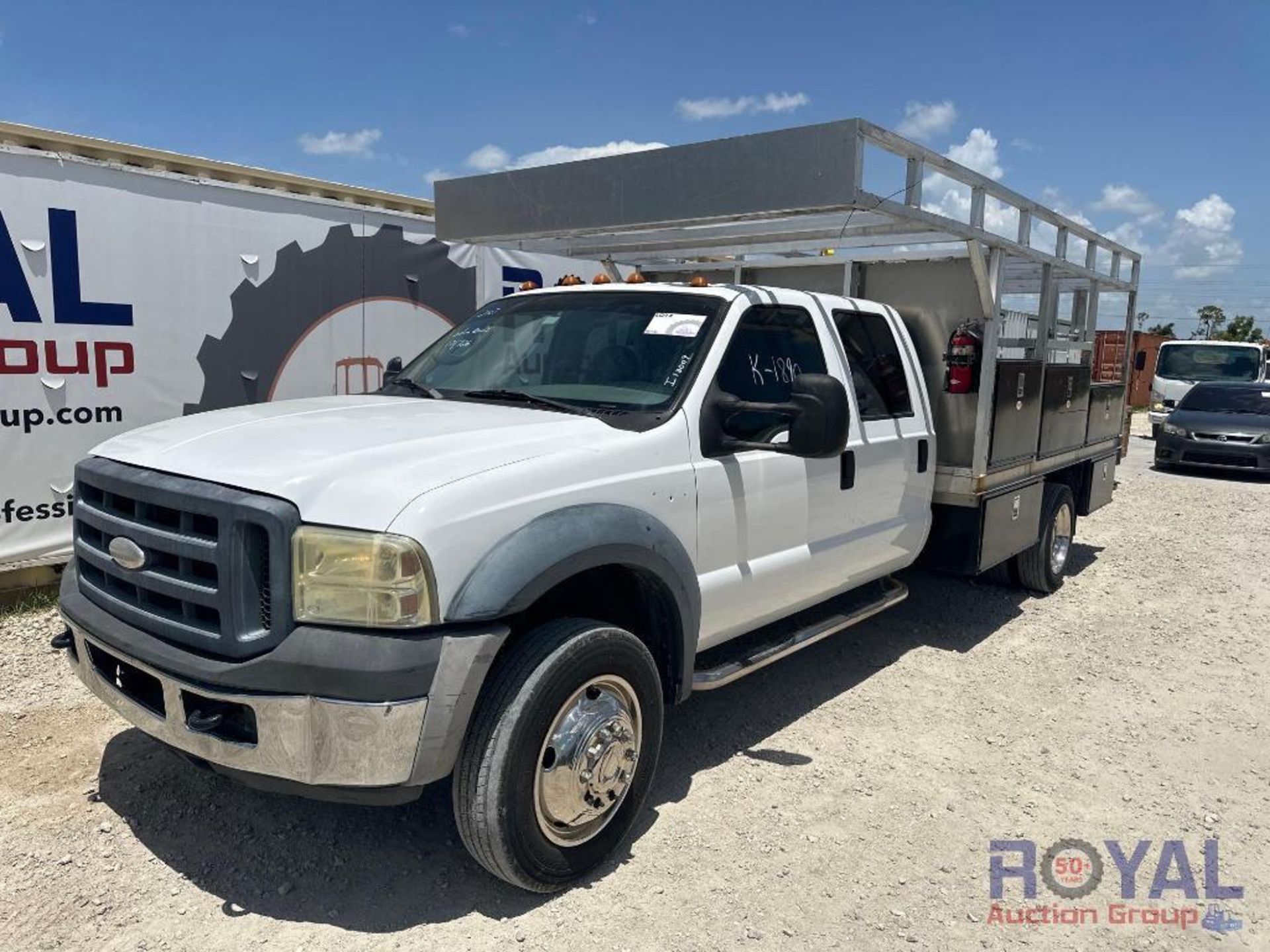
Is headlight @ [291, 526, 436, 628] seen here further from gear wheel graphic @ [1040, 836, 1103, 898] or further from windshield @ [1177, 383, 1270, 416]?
windshield @ [1177, 383, 1270, 416]

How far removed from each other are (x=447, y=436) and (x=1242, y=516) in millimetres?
10419

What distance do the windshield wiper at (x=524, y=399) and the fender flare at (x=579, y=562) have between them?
529mm

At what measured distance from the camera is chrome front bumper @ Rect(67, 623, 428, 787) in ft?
7.95

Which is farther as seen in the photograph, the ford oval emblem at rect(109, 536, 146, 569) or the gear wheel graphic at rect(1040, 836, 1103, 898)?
the gear wheel graphic at rect(1040, 836, 1103, 898)

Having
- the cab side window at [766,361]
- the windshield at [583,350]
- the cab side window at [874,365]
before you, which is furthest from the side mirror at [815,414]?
the cab side window at [874,365]

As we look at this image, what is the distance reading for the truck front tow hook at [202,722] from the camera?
8.30 ft

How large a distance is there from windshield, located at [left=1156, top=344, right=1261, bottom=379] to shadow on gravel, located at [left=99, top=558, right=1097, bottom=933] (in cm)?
1852

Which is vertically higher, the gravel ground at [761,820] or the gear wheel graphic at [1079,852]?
the gravel ground at [761,820]

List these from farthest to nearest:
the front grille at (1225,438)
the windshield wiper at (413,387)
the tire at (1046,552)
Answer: the front grille at (1225,438)
the tire at (1046,552)
the windshield wiper at (413,387)

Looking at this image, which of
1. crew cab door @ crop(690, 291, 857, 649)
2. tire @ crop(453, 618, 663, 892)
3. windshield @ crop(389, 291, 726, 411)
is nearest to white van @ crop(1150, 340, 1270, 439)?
crew cab door @ crop(690, 291, 857, 649)

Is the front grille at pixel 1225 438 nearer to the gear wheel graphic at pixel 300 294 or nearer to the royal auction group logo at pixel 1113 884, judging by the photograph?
the gear wheel graphic at pixel 300 294

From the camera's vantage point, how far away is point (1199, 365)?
1948 cm

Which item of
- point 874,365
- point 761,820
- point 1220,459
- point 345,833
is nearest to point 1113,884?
point 761,820

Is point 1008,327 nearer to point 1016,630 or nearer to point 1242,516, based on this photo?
point 1016,630
